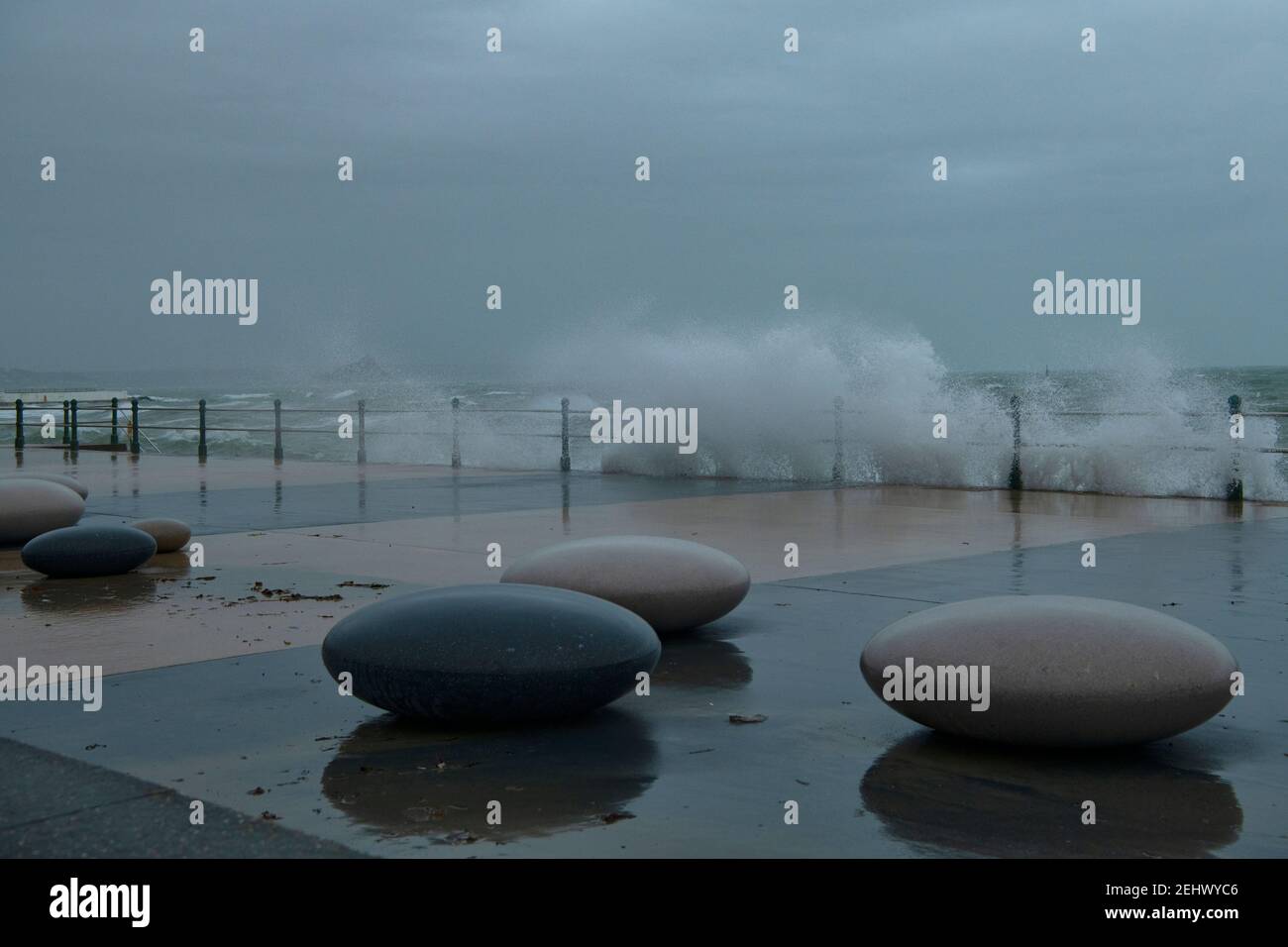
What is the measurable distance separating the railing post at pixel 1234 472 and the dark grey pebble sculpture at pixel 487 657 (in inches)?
469

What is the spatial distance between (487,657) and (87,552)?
5.17 meters

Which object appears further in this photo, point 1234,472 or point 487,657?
point 1234,472

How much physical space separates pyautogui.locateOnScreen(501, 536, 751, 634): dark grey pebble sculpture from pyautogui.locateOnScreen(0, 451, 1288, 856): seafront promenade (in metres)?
0.22

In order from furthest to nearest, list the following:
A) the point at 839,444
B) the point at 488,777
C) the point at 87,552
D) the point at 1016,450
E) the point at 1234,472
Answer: the point at 839,444, the point at 1016,450, the point at 1234,472, the point at 87,552, the point at 488,777

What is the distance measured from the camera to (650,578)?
265 inches

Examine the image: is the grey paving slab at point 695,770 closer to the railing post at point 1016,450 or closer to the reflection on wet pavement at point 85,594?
the reflection on wet pavement at point 85,594

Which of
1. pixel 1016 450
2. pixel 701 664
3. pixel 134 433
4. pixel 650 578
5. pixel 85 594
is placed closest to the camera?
Answer: pixel 701 664

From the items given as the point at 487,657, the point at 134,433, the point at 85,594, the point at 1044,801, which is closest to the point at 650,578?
the point at 487,657

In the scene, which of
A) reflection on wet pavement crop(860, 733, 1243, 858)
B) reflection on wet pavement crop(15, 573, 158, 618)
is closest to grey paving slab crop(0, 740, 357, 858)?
reflection on wet pavement crop(860, 733, 1243, 858)

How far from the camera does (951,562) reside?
31.9ft

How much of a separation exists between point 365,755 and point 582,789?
2.80ft

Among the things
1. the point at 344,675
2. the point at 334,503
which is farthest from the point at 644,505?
the point at 344,675

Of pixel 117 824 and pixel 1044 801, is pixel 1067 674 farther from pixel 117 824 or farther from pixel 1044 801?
pixel 117 824

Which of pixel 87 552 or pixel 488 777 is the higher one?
pixel 87 552
